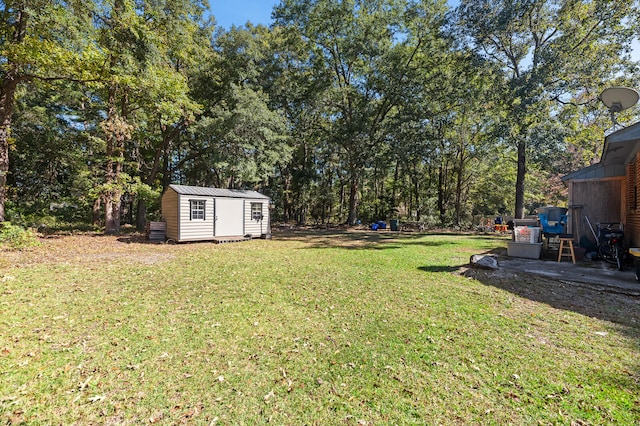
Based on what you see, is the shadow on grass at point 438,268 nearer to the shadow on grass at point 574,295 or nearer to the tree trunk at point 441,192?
the shadow on grass at point 574,295

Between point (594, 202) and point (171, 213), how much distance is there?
1633 centimetres

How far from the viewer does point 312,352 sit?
3086 mm

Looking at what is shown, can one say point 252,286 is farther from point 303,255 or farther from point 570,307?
point 570,307

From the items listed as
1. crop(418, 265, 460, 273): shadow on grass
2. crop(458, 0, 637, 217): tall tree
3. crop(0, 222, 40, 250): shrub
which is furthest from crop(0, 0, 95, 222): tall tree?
crop(458, 0, 637, 217): tall tree

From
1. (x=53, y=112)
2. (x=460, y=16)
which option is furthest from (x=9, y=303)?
(x=460, y=16)

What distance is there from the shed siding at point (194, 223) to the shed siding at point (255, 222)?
1785 millimetres

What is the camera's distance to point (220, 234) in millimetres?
12789

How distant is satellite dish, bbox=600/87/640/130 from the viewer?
7125 millimetres

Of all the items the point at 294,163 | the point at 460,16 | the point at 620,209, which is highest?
the point at 460,16

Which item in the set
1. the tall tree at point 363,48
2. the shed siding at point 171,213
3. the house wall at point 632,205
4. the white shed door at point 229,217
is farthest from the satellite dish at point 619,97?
the shed siding at point 171,213

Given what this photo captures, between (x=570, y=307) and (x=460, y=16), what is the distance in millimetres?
17103

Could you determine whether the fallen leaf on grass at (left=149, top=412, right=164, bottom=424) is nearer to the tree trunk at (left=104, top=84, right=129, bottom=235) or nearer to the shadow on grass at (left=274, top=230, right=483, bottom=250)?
the shadow on grass at (left=274, top=230, right=483, bottom=250)

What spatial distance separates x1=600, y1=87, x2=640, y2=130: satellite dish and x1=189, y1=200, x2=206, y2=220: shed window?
14.3 m

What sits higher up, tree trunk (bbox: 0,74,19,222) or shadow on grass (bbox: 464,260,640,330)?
tree trunk (bbox: 0,74,19,222)
